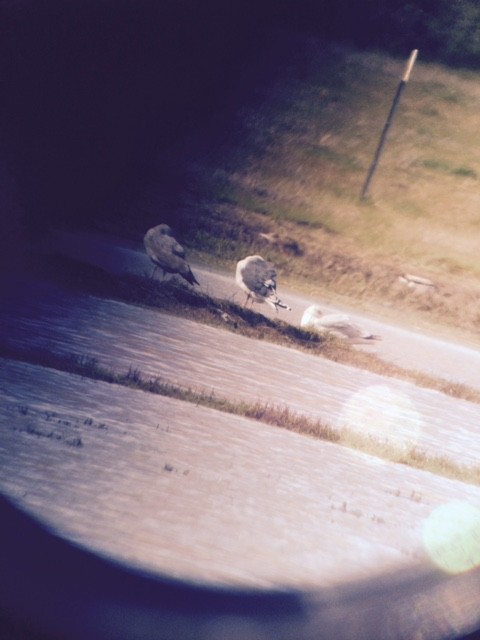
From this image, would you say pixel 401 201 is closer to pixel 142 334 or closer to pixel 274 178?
pixel 274 178

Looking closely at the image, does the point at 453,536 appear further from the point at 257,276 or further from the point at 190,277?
the point at 190,277

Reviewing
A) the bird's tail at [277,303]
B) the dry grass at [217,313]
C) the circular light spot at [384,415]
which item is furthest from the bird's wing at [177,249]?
the circular light spot at [384,415]

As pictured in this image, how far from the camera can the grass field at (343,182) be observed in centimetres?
155

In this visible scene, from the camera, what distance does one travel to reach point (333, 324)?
5.34 feet

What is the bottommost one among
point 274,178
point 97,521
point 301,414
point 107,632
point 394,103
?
point 107,632

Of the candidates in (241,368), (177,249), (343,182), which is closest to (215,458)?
(241,368)

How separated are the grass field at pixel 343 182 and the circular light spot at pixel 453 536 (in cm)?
52

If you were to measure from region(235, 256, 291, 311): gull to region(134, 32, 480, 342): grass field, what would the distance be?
29 millimetres

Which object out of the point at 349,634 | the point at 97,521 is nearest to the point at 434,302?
the point at 349,634

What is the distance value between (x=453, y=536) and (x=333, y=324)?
664mm

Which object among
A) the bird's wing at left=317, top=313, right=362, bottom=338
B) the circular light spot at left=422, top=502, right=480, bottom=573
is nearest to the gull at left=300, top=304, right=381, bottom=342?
the bird's wing at left=317, top=313, right=362, bottom=338

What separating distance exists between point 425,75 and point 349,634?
1.43 metres

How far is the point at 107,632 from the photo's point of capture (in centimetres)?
89

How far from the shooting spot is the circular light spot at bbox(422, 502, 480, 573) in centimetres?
113
